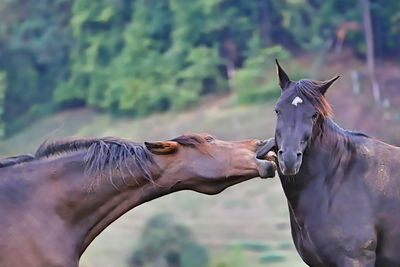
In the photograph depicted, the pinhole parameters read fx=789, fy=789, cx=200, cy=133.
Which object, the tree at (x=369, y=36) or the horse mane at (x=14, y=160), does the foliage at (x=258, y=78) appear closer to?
the tree at (x=369, y=36)

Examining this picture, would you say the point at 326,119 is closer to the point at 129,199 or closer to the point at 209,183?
the point at 209,183

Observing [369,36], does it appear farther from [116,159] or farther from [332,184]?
[116,159]

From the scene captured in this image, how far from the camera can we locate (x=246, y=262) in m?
22.1

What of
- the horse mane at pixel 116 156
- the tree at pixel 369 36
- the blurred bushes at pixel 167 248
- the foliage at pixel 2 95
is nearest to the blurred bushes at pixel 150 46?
the foliage at pixel 2 95

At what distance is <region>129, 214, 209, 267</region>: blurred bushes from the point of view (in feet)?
64.7

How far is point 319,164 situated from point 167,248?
13.4 meters

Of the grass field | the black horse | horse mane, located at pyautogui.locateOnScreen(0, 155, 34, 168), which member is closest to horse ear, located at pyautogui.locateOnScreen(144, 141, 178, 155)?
the black horse

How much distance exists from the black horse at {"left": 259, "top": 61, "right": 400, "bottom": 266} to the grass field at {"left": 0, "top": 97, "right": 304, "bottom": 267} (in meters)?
13.3

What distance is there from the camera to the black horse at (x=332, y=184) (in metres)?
6.64

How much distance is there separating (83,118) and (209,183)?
1282 inches

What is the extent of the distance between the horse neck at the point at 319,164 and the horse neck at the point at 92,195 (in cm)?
118

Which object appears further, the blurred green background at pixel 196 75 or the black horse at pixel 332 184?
the blurred green background at pixel 196 75

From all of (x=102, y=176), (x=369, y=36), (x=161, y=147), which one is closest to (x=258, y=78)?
(x=369, y=36)

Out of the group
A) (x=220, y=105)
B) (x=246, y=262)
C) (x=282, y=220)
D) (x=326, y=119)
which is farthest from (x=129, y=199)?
(x=220, y=105)
